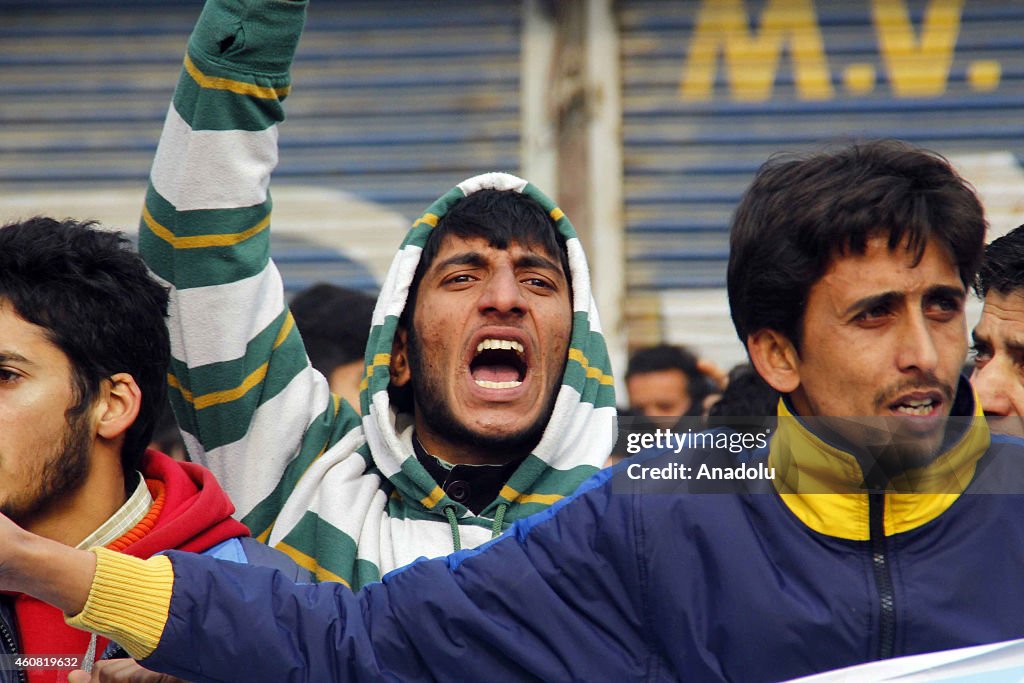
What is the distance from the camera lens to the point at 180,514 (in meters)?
2.54

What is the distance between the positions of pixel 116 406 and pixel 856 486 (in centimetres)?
135

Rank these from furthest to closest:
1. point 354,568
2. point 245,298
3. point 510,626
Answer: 1. point 245,298
2. point 354,568
3. point 510,626

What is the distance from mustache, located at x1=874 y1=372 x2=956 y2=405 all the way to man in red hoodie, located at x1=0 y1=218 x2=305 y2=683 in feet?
3.68

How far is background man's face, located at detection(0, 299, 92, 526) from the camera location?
96.1 inches

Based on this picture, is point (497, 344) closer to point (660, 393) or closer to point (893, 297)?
point (893, 297)

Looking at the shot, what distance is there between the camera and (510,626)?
213 cm

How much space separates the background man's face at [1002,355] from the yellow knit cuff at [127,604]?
1585mm

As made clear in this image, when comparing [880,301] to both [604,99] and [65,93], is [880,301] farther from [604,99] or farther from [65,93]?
[65,93]

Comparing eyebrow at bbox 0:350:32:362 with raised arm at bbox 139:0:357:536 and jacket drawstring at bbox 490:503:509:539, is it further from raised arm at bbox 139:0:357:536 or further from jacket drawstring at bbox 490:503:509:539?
jacket drawstring at bbox 490:503:509:539

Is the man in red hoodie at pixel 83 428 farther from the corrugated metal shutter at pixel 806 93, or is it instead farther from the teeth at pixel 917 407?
the corrugated metal shutter at pixel 806 93

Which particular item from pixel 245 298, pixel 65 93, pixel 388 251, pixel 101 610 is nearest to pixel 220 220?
pixel 245 298

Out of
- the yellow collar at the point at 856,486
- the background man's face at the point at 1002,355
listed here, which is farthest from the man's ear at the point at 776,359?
the background man's face at the point at 1002,355

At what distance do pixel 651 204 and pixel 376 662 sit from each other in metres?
4.83
